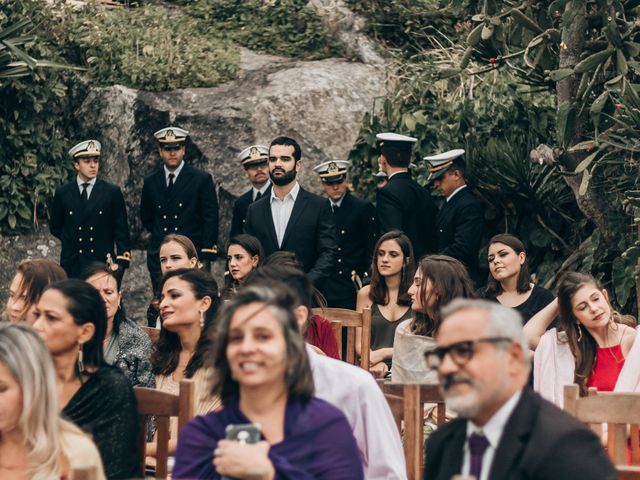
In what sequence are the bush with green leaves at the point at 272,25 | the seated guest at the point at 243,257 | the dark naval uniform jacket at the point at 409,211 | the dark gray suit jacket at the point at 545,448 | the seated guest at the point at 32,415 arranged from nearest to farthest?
the dark gray suit jacket at the point at 545,448
the seated guest at the point at 32,415
the seated guest at the point at 243,257
the dark naval uniform jacket at the point at 409,211
the bush with green leaves at the point at 272,25

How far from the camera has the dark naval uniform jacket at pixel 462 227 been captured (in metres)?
9.48

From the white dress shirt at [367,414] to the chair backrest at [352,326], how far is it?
8.39 feet

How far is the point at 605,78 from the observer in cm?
974

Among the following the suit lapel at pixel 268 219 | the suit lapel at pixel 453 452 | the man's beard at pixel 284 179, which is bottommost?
the suit lapel at pixel 453 452

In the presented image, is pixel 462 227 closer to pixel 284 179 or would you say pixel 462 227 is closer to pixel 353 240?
pixel 353 240

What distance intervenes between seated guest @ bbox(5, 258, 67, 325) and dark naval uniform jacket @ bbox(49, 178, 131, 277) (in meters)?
4.01

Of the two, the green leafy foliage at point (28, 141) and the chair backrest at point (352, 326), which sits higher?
the green leafy foliage at point (28, 141)

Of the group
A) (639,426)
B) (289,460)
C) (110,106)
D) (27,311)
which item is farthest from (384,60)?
(289,460)

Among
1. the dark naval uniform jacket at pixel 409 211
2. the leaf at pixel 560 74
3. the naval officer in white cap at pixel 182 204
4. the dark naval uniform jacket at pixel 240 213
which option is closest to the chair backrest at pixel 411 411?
the leaf at pixel 560 74

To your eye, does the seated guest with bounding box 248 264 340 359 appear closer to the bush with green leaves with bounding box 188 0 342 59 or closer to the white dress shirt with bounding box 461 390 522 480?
the white dress shirt with bounding box 461 390 522 480

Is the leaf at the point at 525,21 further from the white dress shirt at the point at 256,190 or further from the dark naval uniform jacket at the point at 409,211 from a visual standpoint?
the white dress shirt at the point at 256,190

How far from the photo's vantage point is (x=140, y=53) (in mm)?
12938

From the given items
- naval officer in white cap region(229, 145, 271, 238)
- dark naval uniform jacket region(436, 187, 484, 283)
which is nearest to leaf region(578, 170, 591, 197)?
dark naval uniform jacket region(436, 187, 484, 283)

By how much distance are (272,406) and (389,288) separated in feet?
14.3
